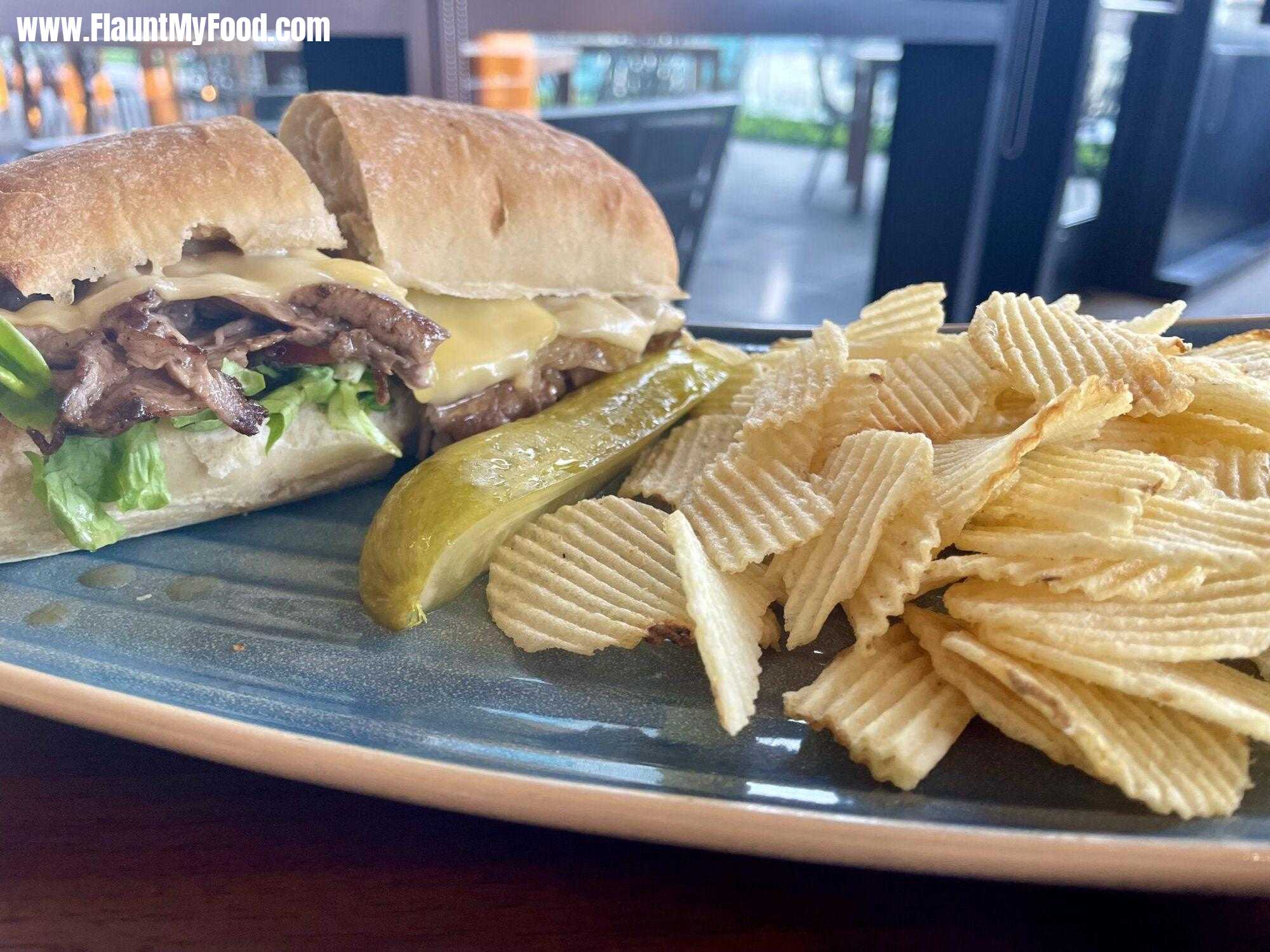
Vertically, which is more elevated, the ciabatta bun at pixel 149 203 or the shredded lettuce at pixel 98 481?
the ciabatta bun at pixel 149 203

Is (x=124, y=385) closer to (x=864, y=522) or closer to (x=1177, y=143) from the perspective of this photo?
(x=864, y=522)

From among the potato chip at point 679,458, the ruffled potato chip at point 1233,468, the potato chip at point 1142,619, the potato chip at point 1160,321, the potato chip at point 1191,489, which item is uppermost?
the potato chip at point 1160,321

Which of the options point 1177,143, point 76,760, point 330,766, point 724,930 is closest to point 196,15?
point 76,760

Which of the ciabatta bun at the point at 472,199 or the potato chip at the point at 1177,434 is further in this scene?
the ciabatta bun at the point at 472,199

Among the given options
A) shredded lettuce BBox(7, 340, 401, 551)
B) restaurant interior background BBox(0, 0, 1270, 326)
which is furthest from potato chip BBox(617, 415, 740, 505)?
restaurant interior background BBox(0, 0, 1270, 326)

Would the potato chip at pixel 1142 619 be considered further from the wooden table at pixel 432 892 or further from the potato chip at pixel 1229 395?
the potato chip at pixel 1229 395

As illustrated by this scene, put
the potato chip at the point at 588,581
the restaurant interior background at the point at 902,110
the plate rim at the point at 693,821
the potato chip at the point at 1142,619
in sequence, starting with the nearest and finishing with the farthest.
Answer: the plate rim at the point at 693,821
the potato chip at the point at 1142,619
the potato chip at the point at 588,581
the restaurant interior background at the point at 902,110

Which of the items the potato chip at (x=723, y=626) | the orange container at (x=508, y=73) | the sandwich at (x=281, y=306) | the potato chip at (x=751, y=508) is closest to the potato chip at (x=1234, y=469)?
the potato chip at (x=751, y=508)

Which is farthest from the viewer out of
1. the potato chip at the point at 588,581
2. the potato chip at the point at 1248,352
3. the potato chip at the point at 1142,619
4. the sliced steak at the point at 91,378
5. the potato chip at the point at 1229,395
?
the potato chip at the point at 1248,352
